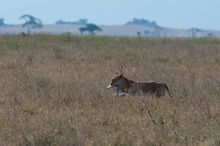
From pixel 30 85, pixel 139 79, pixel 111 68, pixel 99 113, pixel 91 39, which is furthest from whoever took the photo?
pixel 91 39

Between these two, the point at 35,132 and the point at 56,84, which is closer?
the point at 35,132

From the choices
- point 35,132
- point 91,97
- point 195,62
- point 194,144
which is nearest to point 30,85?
point 91,97

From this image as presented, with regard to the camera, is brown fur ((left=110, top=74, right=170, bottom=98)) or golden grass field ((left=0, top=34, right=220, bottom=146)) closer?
golden grass field ((left=0, top=34, right=220, bottom=146))

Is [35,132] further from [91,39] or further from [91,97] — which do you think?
[91,39]

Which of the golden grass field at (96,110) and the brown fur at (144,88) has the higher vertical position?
the brown fur at (144,88)

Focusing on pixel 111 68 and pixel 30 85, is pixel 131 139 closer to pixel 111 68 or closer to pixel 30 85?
pixel 30 85

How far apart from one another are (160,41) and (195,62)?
31.0 feet

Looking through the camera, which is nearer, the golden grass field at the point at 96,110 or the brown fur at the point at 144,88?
the golden grass field at the point at 96,110

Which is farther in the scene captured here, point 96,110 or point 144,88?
point 144,88

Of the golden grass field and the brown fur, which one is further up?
the brown fur

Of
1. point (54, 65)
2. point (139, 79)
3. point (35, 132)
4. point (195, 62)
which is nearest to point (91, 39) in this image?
point (195, 62)

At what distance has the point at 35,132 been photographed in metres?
6.49

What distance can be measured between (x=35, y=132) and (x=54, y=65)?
7032mm

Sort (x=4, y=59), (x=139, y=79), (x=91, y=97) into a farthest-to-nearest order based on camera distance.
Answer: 1. (x=4, y=59)
2. (x=139, y=79)
3. (x=91, y=97)
